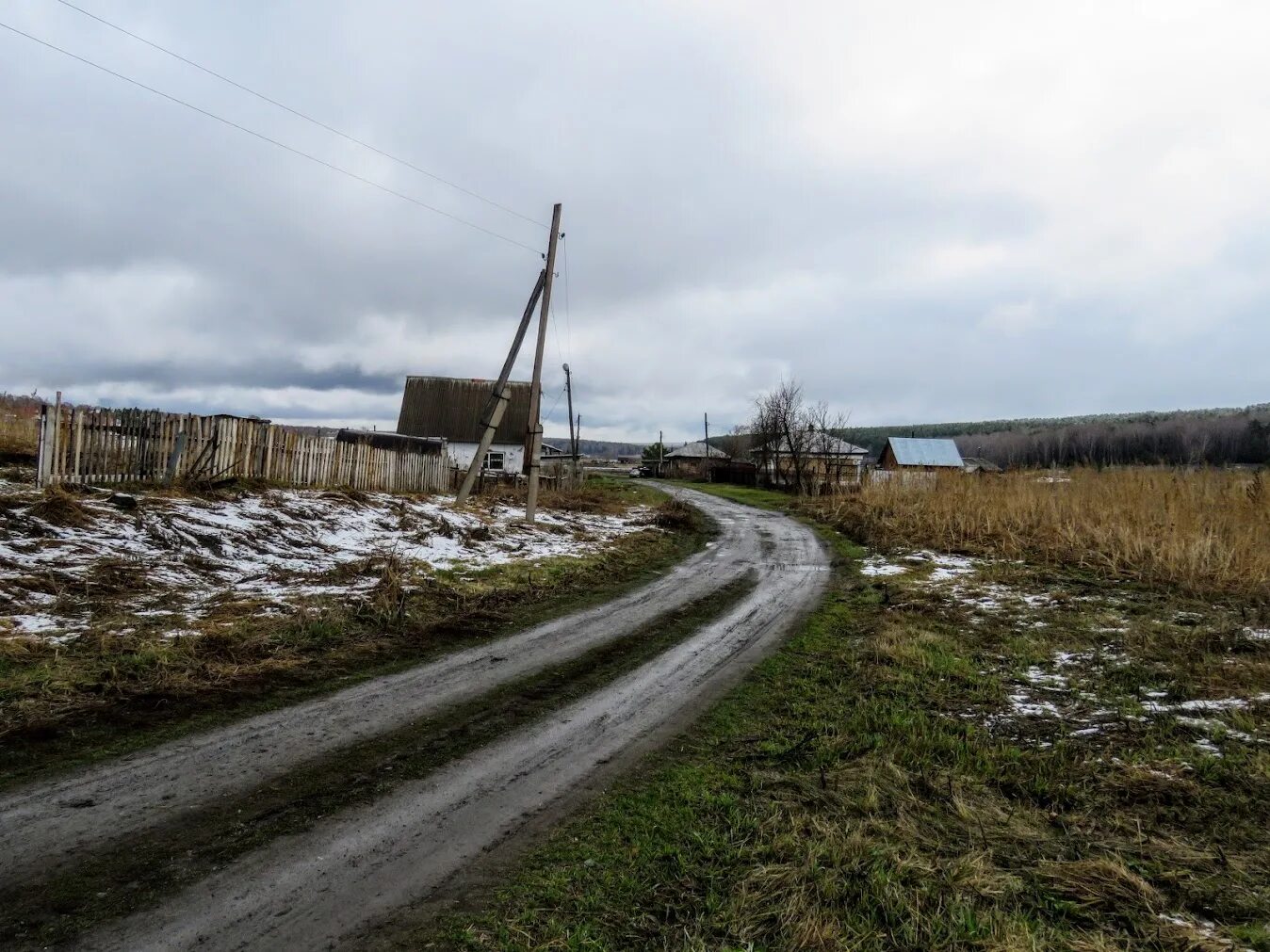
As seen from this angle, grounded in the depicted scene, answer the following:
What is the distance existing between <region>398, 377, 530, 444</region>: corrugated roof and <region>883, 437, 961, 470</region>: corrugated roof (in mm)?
40296

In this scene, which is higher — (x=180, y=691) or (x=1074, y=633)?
(x=1074, y=633)

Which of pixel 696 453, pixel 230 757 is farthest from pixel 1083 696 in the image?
pixel 696 453

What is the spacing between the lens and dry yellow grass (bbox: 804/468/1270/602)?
10609 millimetres

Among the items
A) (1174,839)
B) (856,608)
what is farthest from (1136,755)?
(856,608)

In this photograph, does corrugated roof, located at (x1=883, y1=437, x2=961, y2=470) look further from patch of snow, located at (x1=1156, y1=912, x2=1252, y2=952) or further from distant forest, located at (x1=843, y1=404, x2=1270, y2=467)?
patch of snow, located at (x1=1156, y1=912, x2=1252, y2=952)

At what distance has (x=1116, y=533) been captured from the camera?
12.9 m

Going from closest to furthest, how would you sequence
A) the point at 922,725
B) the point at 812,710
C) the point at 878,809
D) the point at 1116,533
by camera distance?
the point at 878,809 < the point at 922,725 < the point at 812,710 < the point at 1116,533

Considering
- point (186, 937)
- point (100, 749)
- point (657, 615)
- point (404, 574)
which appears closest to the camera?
point (186, 937)

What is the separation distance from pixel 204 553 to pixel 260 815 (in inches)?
294

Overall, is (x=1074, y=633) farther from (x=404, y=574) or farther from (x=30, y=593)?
(x=30, y=593)

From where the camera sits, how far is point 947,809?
383 cm

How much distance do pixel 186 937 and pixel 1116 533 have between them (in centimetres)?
1524

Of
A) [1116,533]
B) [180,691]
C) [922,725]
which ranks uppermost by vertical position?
[1116,533]

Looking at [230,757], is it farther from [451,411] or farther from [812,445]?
[812,445]
